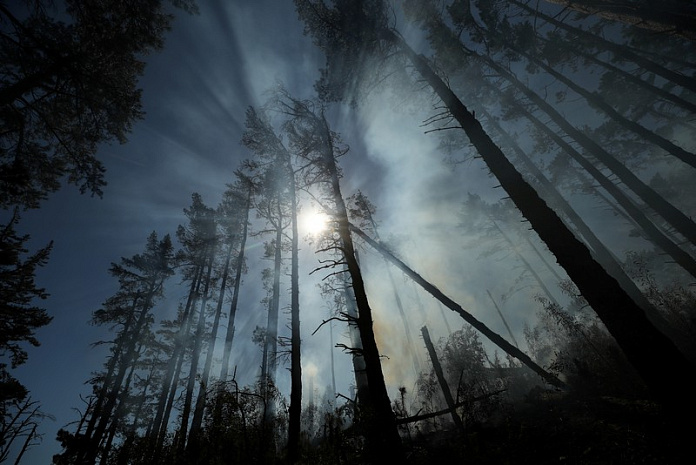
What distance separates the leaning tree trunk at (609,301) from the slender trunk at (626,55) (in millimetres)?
9761

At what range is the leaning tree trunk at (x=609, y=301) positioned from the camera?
2.86 metres

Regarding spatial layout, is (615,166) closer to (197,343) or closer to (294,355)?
(294,355)

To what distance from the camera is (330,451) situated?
3.87 metres

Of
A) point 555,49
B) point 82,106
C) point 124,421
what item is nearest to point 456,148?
point 555,49

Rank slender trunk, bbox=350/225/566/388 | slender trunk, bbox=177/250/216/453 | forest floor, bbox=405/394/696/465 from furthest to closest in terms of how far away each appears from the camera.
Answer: slender trunk, bbox=177/250/216/453 → slender trunk, bbox=350/225/566/388 → forest floor, bbox=405/394/696/465

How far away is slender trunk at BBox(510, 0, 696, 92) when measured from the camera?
32.1 feet

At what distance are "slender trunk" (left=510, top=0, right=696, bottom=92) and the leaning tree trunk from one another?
384 inches

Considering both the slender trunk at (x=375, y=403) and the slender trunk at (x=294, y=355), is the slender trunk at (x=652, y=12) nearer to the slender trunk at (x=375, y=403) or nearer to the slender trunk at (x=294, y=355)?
the slender trunk at (x=375, y=403)

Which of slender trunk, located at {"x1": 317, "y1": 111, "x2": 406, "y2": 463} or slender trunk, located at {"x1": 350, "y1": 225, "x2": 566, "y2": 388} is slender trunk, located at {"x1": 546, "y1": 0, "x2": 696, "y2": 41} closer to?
slender trunk, located at {"x1": 350, "y1": 225, "x2": 566, "y2": 388}

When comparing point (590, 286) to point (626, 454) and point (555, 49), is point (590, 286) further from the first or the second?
point (555, 49)

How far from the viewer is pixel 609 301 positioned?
11.3ft

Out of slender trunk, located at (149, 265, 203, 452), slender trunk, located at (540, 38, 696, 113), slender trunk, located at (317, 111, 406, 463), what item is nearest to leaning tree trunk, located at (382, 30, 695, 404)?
slender trunk, located at (317, 111, 406, 463)

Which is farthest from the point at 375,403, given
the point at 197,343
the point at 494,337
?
the point at 197,343

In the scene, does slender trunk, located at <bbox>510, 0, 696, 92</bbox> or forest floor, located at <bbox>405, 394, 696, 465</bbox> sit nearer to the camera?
forest floor, located at <bbox>405, 394, 696, 465</bbox>
